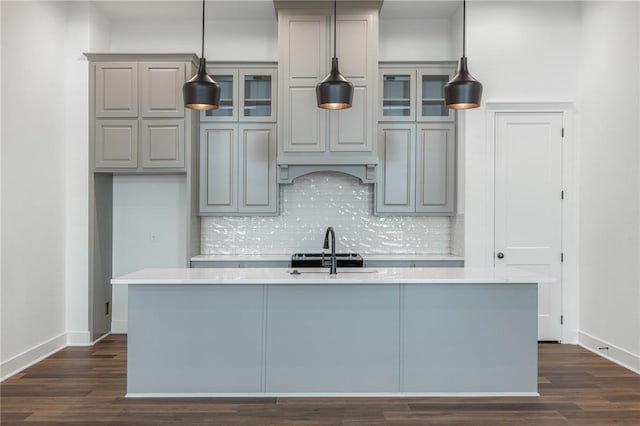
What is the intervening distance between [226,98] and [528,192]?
329cm

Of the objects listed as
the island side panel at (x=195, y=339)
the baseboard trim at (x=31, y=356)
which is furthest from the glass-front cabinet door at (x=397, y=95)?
the baseboard trim at (x=31, y=356)

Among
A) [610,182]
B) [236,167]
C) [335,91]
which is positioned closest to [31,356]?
[236,167]

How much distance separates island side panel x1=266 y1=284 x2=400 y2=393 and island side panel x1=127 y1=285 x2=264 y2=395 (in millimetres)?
136

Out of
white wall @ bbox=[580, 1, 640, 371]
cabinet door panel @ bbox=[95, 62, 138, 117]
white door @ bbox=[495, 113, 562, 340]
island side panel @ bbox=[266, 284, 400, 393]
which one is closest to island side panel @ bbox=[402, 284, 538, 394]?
island side panel @ bbox=[266, 284, 400, 393]

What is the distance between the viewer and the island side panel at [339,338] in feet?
11.4

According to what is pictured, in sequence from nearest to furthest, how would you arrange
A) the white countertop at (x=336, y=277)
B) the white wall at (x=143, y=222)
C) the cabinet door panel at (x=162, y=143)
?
1. the white countertop at (x=336, y=277)
2. the cabinet door panel at (x=162, y=143)
3. the white wall at (x=143, y=222)

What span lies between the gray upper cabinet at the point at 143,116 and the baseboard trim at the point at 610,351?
4.38 meters

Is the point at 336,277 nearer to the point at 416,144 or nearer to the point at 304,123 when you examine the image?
the point at 304,123

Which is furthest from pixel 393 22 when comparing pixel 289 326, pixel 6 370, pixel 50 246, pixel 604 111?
pixel 6 370

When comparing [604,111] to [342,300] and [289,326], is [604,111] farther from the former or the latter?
[289,326]

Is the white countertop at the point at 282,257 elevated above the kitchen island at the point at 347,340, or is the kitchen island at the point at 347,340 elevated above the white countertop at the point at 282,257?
the white countertop at the point at 282,257

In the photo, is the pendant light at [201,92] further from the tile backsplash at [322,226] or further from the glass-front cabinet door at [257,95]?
the tile backsplash at [322,226]

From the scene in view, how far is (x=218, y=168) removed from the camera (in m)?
5.27

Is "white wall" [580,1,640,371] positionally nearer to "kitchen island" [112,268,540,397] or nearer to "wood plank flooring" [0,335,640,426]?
"wood plank flooring" [0,335,640,426]
